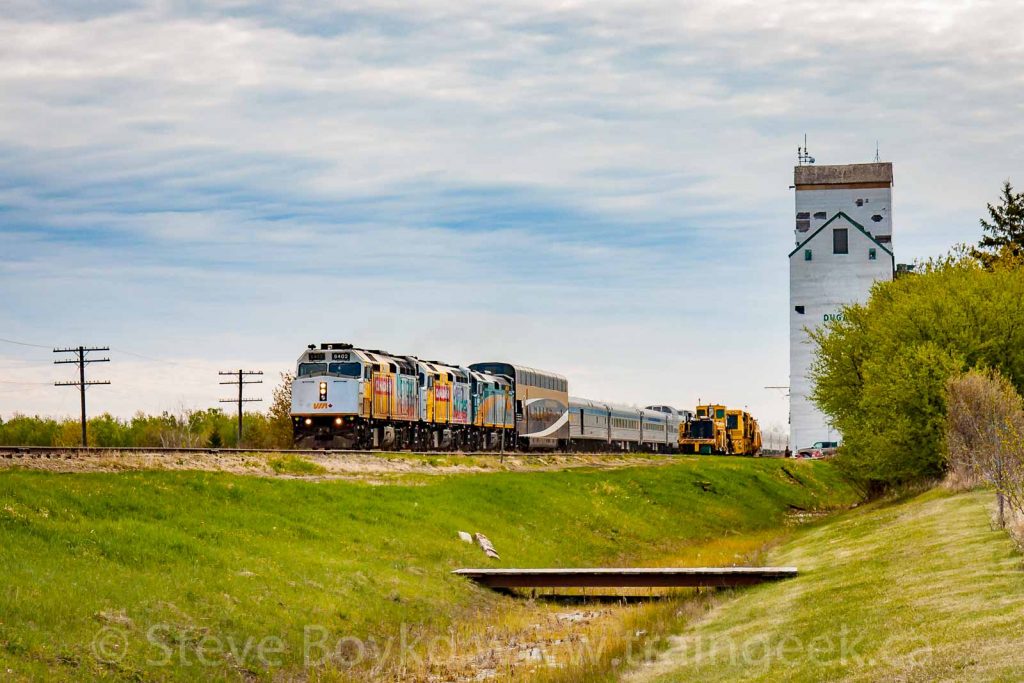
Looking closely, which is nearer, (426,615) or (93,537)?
(93,537)

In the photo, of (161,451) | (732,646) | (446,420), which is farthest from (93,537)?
(446,420)

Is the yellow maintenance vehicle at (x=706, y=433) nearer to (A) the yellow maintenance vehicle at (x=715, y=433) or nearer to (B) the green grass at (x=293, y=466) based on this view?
(A) the yellow maintenance vehicle at (x=715, y=433)

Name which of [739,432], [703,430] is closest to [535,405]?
[703,430]

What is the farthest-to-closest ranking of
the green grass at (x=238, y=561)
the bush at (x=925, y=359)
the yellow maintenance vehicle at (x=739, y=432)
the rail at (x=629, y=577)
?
the yellow maintenance vehicle at (x=739, y=432) → the bush at (x=925, y=359) → the rail at (x=629, y=577) → the green grass at (x=238, y=561)

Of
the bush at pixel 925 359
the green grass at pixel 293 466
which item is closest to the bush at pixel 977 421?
the bush at pixel 925 359

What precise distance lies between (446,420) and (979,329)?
3056cm

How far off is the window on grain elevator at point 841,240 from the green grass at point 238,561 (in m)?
70.3

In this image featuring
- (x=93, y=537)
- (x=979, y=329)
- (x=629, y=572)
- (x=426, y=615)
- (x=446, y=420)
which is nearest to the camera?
(x=93, y=537)

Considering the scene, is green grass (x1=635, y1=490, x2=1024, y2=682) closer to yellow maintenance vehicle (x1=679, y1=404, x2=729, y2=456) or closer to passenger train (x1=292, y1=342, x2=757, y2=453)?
passenger train (x1=292, y1=342, x2=757, y2=453)

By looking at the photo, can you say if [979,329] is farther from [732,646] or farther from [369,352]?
[732,646]

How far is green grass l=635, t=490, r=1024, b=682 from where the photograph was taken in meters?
15.5

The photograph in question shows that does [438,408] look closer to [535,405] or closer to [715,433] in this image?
[535,405]

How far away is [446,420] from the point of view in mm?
68938

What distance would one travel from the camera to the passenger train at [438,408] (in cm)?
5588
